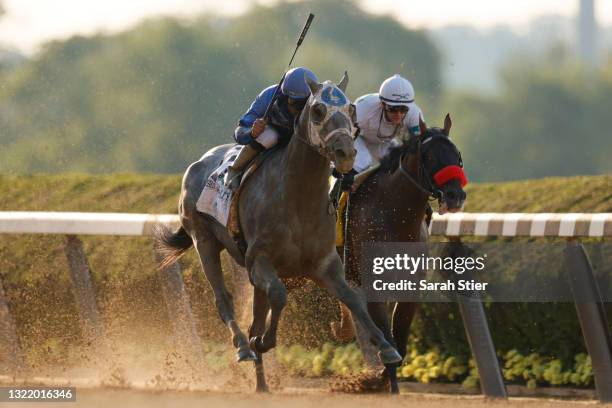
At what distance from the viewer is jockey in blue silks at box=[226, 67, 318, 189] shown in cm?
704

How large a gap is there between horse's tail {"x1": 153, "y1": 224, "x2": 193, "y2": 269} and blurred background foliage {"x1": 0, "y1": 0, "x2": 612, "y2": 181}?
12158 millimetres

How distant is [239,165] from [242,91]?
15.4 meters

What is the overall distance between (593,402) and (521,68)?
13.7 m

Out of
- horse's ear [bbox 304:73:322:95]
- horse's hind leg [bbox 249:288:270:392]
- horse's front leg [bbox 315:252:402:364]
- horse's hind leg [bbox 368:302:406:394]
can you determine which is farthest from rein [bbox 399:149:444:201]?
horse's ear [bbox 304:73:322:95]

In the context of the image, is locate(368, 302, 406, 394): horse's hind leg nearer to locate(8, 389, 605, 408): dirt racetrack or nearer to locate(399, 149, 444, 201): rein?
locate(8, 389, 605, 408): dirt racetrack

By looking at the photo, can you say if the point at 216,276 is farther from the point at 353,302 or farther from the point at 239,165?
the point at 353,302

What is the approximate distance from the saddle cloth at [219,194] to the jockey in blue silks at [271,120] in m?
0.12

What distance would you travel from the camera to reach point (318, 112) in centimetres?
650

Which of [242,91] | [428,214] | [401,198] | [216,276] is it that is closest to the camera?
[401,198]

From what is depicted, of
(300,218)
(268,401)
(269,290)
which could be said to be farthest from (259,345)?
(300,218)

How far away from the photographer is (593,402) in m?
7.62

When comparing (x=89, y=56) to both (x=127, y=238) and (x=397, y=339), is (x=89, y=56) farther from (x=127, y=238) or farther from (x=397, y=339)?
(x=397, y=339)

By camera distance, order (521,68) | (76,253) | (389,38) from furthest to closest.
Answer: (389,38), (521,68), (76,253)

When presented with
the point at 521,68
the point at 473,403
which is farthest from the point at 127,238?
the point at 521,68
